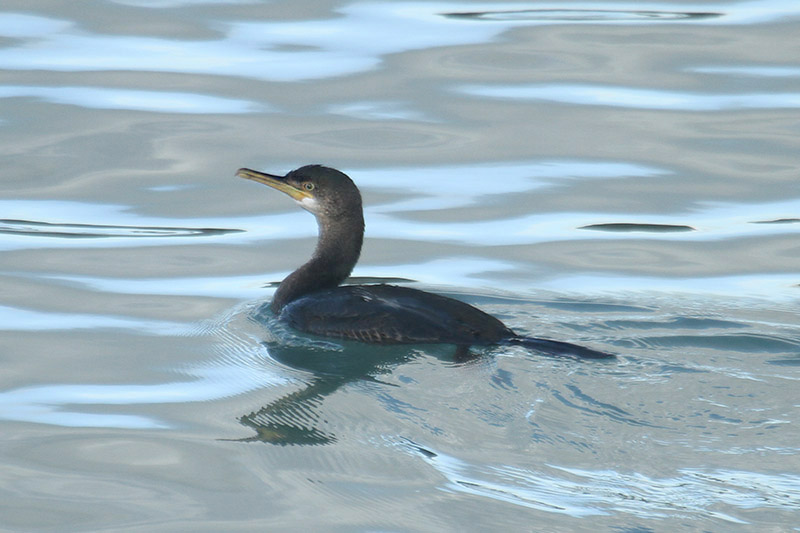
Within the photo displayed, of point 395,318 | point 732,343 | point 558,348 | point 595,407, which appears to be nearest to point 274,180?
point 395,318

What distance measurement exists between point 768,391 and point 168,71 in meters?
7.80

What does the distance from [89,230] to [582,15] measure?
6.64 meters

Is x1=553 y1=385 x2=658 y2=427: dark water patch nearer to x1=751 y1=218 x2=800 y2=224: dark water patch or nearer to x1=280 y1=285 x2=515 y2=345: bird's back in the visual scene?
x1=280 y1=285 x2=515 y2=345: bird's back

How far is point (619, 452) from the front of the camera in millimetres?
5586

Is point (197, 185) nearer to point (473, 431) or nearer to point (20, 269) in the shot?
point (20, 269)

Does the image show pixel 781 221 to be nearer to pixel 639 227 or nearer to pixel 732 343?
pixel 639 227

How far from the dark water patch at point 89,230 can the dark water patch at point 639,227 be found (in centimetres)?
272

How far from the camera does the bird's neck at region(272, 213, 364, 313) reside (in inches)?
309

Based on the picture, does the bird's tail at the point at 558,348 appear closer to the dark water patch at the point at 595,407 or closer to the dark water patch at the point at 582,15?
the dark water patch at the point at 595,407

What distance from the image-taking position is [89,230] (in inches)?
372

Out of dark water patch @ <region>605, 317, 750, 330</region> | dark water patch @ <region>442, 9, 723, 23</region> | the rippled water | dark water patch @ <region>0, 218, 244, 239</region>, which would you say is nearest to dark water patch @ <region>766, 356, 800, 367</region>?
the rippled water

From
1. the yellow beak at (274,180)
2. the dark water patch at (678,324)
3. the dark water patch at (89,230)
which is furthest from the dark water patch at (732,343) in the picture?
the dark water patch at (89,230)

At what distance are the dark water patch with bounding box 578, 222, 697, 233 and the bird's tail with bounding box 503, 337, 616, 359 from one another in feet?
9.15

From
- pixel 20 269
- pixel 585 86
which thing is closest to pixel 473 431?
pixel 20 269
